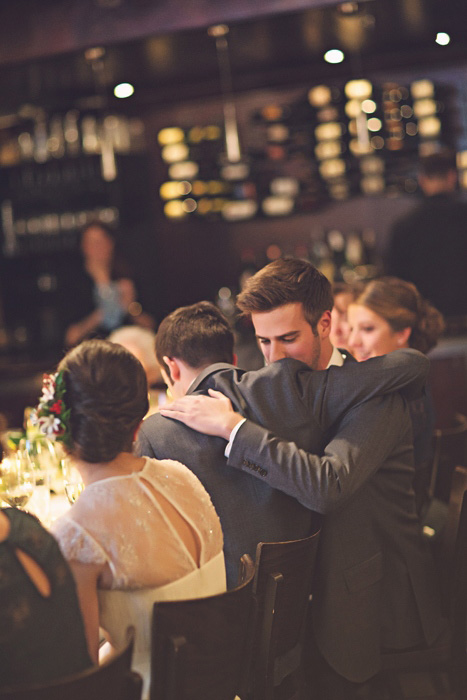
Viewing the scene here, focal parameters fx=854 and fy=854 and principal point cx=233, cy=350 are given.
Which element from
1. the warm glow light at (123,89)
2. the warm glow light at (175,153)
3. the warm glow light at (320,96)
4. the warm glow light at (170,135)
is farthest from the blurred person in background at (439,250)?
the warm glow light at (123,89)

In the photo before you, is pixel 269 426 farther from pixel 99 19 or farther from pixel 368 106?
pixel 368 106

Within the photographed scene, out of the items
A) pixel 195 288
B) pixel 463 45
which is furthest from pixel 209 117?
pixel 463 45

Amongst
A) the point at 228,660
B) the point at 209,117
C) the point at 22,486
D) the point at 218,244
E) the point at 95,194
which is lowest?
the point at 228,660

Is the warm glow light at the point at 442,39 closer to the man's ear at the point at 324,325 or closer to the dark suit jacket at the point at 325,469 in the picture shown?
the man's ear at the point at 324,325

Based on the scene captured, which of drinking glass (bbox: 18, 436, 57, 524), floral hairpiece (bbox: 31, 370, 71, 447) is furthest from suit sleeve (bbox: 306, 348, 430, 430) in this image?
drinking glass (bbox: 18, 436, 57, 524)

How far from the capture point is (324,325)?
263 centimetres

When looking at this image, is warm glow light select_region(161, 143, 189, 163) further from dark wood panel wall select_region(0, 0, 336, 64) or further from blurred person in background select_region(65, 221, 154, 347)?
dark wood panel wall select_region(0, 0, 336, 64)

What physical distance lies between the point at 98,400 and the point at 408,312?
1927 mm

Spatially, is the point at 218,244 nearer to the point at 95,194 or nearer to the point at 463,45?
the point at 95,194

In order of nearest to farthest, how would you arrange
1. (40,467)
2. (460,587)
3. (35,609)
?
(35,609)
(460,587)
(40,467)

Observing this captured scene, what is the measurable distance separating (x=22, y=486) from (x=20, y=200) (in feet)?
16.9

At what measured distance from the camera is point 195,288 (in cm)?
812

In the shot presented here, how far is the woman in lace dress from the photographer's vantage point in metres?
1.82

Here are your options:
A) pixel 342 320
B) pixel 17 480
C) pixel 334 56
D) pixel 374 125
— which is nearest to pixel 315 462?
pixel 17 480
